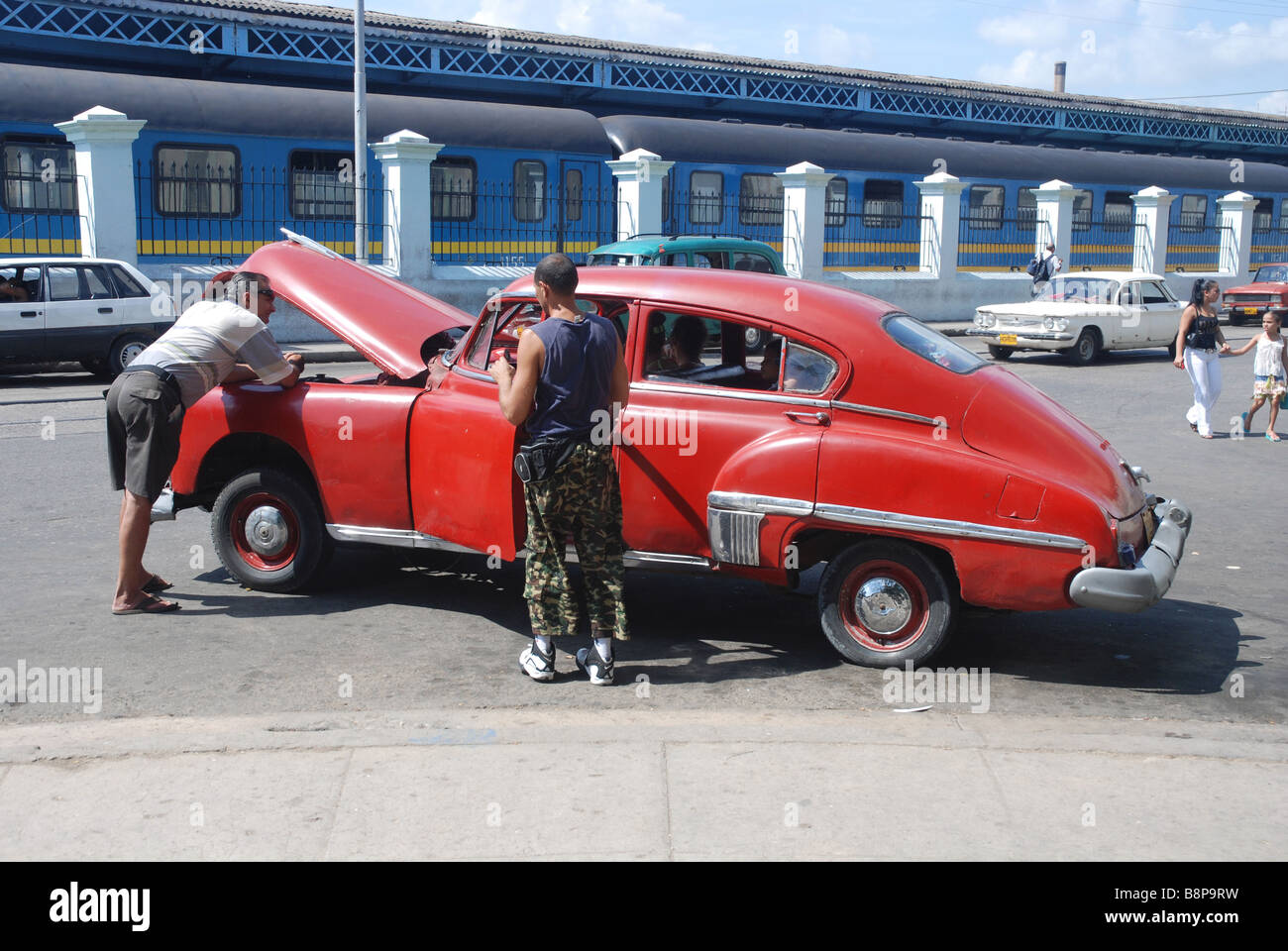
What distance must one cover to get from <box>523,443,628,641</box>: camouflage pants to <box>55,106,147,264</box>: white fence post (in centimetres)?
1582

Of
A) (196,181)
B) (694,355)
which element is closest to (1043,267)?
(196,181)

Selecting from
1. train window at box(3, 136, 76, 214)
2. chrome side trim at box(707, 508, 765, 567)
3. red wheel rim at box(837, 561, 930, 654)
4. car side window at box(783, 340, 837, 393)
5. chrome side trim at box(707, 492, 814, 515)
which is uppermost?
train window at box(3, 136, 76, 214)

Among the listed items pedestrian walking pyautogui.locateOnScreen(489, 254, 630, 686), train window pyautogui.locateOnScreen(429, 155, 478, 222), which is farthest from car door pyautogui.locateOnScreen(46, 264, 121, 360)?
pedestrian walking pyautogui.locateOnScreen(489, 254, 630, 686)

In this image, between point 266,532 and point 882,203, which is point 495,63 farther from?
point 266,532

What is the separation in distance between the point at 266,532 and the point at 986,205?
87.2 feet

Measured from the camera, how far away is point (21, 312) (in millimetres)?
15422

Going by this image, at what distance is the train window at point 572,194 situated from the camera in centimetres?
2397

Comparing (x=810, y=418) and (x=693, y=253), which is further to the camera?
(x=693, y=253)

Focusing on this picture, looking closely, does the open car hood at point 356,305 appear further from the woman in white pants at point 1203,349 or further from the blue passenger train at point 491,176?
the blue passenger train at point 491,176

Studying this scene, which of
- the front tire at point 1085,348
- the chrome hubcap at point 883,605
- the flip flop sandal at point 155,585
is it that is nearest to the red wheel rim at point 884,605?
the chrome hubcap at point 883,605

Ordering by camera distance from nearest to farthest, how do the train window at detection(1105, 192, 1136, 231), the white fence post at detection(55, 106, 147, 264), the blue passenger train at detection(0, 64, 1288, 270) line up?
1. the white fence post at detection(55, 106, 147, 264)
2. the blue passenger train at detection(0, 64, 1288, 270)
3. the train window at detection(1105, 192, 1136, 231)

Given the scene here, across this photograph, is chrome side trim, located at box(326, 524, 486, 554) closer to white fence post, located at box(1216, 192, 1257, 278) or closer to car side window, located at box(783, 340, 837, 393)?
car side window, located at box(783, 340, 837, 393)

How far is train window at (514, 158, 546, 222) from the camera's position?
23.2 meters

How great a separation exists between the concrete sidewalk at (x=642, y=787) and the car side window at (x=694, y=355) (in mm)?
1609
